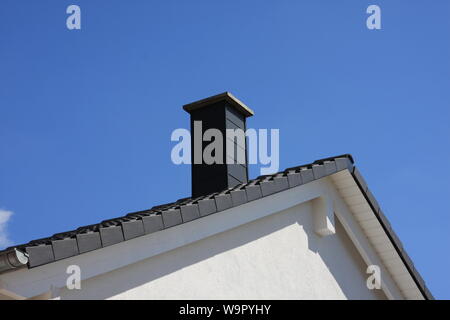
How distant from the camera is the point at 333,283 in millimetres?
Result: 8305

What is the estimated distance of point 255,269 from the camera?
22.6 feet

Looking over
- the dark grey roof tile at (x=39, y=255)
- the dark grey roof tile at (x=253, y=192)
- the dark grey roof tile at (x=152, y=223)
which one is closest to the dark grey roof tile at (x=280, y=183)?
the dark grey roof tile at (x=253, y=192)

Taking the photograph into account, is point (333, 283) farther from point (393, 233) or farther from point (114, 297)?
point (114, 297)

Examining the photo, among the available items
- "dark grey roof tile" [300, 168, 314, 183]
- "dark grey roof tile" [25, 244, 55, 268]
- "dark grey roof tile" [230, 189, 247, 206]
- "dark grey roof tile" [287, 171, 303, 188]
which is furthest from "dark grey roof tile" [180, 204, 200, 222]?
"dark grey roof tile" [300, 168, 314, 183]

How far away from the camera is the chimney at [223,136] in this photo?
9352 millimetres

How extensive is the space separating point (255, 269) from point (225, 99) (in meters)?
3.60

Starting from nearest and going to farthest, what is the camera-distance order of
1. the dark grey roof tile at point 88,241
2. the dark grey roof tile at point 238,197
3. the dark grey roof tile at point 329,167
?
1. the dark grey roof tile at point 88,241
2. the dark grey roof tile at point 238,197
3. the dark grey roof tile at point 329,167

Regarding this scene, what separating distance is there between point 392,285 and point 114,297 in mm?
5533

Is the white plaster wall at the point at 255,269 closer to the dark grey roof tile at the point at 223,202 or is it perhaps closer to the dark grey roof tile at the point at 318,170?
the dark grey roof tile at the point at 223,202

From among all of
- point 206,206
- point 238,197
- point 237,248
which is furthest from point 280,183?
point 206,206

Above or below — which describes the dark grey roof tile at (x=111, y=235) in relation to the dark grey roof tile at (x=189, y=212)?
below

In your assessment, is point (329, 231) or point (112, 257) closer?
point (112, 257)

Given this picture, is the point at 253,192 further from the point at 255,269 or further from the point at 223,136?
the point at 223,136
